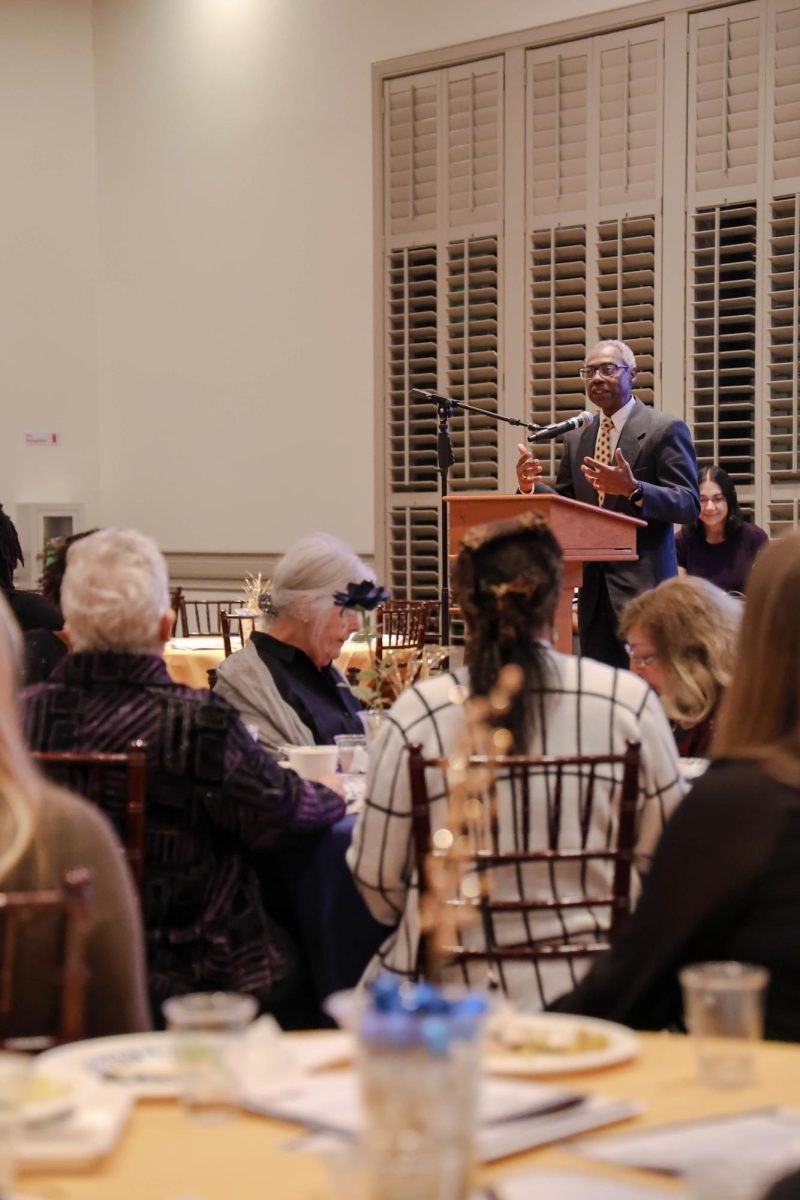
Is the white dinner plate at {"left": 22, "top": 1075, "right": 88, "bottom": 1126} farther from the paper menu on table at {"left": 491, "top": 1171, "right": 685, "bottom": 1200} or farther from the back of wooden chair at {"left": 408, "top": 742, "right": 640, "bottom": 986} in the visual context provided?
the back of wooden chair at {"left": 408, "top": 742, "right": 640, "bottom": 986}

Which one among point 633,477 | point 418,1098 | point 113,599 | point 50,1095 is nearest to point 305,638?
point 113,599

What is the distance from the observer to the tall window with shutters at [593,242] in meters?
8.05

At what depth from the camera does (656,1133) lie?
1277 millimetres

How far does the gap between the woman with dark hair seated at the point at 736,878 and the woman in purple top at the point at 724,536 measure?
5.94 meters

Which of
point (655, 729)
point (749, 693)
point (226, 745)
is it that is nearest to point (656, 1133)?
point (749, 693)

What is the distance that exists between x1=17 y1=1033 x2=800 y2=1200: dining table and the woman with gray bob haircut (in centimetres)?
137

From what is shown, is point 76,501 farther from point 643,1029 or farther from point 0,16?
point 643,1029

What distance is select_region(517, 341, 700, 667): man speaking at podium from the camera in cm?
597

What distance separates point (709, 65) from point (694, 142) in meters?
0.40

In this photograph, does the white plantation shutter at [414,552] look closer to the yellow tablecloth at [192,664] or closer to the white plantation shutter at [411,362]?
the white plantation shutter at [411,362]

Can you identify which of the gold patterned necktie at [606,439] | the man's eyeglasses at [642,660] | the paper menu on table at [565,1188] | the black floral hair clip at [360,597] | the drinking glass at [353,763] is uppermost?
the gold patterned necktie at [606,439]

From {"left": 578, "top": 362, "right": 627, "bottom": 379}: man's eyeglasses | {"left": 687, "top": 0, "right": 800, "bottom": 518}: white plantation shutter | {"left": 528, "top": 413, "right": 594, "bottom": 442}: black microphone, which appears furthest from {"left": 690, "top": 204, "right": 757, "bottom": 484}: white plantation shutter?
{"left": 528, "top": 413, "right": 594, "bottom": 442}: black microphone

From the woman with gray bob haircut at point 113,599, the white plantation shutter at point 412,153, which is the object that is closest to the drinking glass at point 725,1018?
the woman with gray bob haircut at point 113,599

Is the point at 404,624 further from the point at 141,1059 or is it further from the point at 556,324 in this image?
the point at 141,1059
